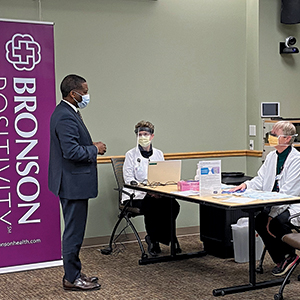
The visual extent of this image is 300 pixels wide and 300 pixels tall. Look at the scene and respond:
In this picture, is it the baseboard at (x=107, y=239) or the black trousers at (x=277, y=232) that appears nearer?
the black trousers at (x=277, y=232)

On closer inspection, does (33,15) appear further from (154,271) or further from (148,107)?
(154,271)

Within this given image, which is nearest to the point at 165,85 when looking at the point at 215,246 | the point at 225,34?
the point at 225,34

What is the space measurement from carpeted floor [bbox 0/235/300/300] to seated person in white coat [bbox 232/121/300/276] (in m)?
0.21

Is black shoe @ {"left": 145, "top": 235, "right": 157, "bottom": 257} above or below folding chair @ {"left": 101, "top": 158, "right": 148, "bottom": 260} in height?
below

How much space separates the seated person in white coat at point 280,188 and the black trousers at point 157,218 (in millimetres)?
1059

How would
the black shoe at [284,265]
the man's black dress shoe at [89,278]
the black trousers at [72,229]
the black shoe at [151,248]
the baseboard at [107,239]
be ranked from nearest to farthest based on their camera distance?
1. the black trousers at [72,229]
2. the man's black dress shoe at [89,278]
3. the black shoe at [284,265]
4. the black shoe at [151,248]
5. the baseboard at [107,239]

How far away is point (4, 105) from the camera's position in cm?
467

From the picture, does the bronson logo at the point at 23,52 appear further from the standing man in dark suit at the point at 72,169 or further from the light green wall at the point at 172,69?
the light green wall at the point at 172,69

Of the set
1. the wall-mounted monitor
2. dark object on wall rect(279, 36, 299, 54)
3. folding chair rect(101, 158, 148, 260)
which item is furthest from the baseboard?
dark object on wall rect(279, 36, 299, 54)

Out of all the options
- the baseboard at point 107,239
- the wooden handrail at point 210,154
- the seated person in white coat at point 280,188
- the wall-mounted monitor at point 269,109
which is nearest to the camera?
the seated person in white coat at point 280,188

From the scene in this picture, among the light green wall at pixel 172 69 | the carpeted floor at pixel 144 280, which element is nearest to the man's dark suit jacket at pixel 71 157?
the carpeted floor at pixel 144 280

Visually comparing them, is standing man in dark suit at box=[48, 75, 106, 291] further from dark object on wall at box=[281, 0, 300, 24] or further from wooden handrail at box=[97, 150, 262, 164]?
dark object on wall at box=[281, 0, 300, 24]

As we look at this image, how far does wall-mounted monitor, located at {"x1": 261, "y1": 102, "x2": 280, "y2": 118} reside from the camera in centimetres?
647

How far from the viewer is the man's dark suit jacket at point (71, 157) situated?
408 centimetres
